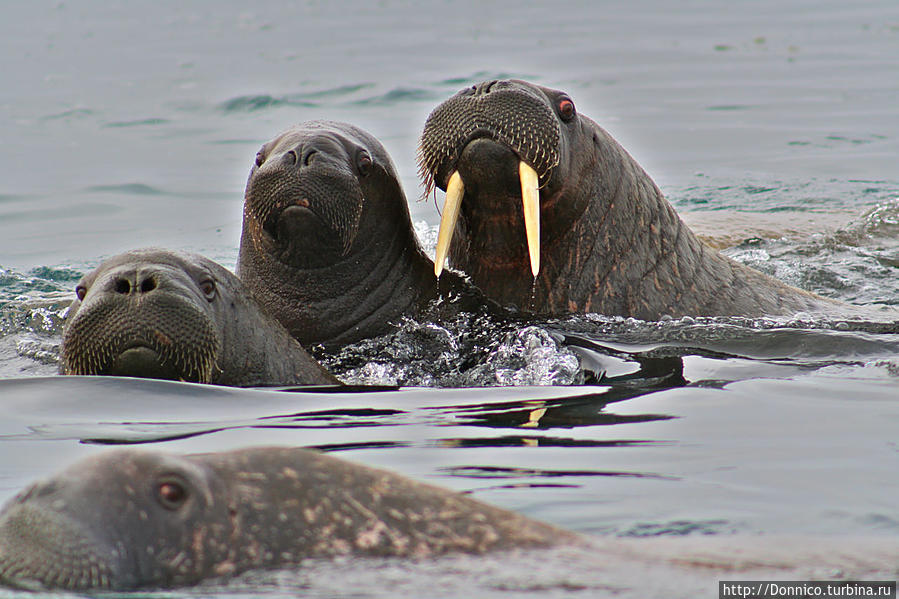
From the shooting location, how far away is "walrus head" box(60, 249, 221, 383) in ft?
17.7

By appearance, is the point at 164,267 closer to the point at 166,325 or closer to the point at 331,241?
the point at 166,325

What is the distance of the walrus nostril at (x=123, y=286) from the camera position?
5.44m

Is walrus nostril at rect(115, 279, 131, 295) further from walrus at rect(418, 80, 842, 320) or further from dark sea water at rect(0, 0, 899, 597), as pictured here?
walrus at rect(418, 80, 842, 320)

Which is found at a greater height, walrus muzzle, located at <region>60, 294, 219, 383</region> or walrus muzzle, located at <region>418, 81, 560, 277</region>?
walrus muzzle, located at <region>418, 81, 560, 277</region>

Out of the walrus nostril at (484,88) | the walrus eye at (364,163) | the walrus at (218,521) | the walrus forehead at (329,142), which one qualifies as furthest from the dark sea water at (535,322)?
the walrus nostril at (484,88)

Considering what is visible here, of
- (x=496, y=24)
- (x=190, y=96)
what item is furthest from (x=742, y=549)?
(x=496, y=24)

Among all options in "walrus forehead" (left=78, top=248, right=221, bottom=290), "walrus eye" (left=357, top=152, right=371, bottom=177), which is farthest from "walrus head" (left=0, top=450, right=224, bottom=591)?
"walrus eye" (left=357, top=152, right=371, bottom=177)

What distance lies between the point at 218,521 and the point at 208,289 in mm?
2787

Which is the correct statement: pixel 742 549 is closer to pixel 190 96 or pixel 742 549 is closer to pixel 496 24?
pixel 190 96

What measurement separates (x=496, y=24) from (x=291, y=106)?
8.71 m

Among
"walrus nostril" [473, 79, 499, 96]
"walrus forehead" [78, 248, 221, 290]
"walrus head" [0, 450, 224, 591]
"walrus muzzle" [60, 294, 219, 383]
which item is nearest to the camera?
"walrus head" [0, 450, 224, 591]

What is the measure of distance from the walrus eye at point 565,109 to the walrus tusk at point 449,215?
688 mm

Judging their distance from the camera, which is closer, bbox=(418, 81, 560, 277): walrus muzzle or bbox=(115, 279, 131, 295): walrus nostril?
bbox=(115, 279, 131, 295): walrus nostril

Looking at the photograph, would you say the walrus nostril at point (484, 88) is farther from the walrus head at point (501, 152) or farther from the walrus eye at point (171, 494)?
the walrus eye at point (171, 494)
